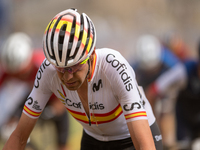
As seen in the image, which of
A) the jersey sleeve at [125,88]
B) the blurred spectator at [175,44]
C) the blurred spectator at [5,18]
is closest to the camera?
the jersey sleeve at [125,88]

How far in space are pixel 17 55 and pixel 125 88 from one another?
488cm

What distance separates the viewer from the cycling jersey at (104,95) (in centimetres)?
291

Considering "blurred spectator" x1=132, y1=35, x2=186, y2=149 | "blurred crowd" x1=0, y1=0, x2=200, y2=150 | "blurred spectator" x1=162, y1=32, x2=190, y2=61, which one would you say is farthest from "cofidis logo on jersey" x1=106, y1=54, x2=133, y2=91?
"blurred spectator" x1=162, y1=32, x2=190, y2=61

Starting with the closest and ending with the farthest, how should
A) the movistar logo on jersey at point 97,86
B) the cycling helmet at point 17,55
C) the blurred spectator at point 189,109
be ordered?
the movistar logo on jersey at point 97,86 < the blurred spectator at point 189,109 < the cycling helmet at point 17,55

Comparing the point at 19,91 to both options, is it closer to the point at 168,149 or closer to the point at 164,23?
the point at 168,149

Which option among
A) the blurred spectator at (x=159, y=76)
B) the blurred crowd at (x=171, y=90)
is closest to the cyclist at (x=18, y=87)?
the blurred crowd at (x=171, y=90)

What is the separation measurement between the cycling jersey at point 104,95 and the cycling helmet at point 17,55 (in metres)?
3.97

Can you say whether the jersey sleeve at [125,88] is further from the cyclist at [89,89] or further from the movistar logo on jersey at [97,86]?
the movistar logo on jersey at [97,86]

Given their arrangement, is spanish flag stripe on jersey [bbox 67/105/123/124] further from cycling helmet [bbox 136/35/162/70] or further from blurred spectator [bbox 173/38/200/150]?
cycling helmet [bbox 136/35/162/70]

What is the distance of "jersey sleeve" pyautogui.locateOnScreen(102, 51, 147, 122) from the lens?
287cm

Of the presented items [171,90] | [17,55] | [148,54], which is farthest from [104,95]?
[148,54]

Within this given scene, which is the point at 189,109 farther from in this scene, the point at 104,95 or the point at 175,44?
the point at 175,44

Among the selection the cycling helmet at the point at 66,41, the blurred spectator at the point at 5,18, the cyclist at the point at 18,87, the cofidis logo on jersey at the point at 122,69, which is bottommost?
the blurred spectator at the point at 5,18

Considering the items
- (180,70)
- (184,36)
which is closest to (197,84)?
(180,70)
